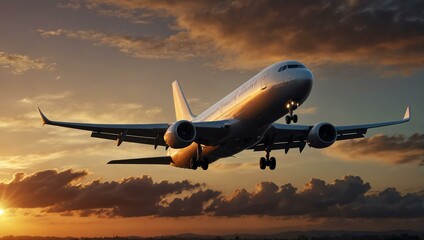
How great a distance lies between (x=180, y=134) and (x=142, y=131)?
4.60m

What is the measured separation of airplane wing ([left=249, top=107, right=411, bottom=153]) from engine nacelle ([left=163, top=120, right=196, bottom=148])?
743 centimetres

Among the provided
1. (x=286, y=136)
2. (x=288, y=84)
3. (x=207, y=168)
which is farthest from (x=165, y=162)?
(x=288, y=84)

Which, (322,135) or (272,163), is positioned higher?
(322,135)

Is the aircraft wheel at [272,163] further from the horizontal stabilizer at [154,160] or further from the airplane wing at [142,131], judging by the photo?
the horizontal stabilizer at [154,160]

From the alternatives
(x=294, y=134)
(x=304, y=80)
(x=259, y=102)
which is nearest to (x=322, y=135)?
(x=294, y=134)

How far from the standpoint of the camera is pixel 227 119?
47062 mm

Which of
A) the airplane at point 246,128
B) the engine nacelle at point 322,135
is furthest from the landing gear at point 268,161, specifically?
the engine nacelle at point 322,135

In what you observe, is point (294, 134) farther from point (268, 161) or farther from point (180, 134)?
point (180, 134)

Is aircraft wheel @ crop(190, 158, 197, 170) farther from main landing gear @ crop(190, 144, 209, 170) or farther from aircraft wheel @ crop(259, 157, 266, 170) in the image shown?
aircraft wheel @ crop(259, 157, 266, 170)

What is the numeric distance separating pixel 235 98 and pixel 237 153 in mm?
6728

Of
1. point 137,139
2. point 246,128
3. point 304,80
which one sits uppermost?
point 304,80

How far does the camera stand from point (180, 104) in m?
73.6

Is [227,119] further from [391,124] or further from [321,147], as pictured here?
[391,124]

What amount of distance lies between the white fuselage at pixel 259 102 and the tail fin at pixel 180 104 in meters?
18.2
